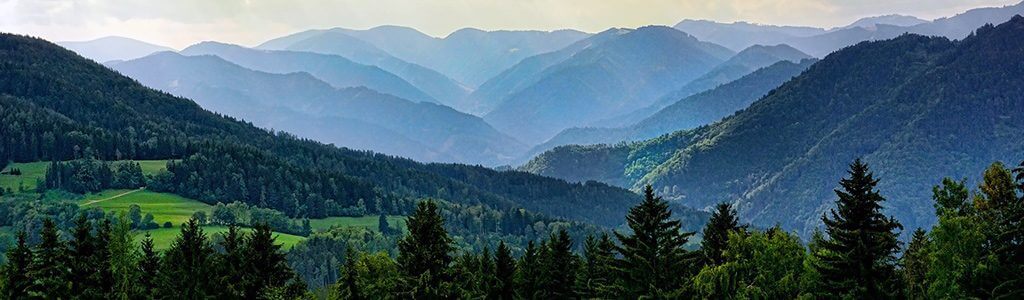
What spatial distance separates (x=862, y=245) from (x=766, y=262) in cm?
726

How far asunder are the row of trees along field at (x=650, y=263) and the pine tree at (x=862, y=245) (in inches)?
2.8

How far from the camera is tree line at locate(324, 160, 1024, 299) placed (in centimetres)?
4253

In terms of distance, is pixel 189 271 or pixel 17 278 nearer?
pixel 17 278

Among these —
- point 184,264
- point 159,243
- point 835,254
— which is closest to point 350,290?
point 184,264

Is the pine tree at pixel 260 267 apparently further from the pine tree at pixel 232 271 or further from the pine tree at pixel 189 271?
the pine tree at pixel 189 271

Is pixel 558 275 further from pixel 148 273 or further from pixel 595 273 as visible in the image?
pixel 148 273

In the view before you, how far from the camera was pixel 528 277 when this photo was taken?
62938 mm

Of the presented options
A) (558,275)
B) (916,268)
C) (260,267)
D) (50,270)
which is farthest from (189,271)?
(916,268)

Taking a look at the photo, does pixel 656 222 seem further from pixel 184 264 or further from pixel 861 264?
pixel 184 264

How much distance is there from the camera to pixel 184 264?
2475 inches

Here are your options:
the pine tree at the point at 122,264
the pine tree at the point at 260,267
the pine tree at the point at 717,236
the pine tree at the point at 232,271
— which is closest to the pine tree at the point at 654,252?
the pine tree at the point at 717,236

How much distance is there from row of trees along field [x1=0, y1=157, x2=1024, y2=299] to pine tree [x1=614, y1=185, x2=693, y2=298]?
83 millimetres

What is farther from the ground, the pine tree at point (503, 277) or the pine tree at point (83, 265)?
the pine tree at point (83, 265)

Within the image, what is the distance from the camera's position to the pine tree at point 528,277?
62.5 m
